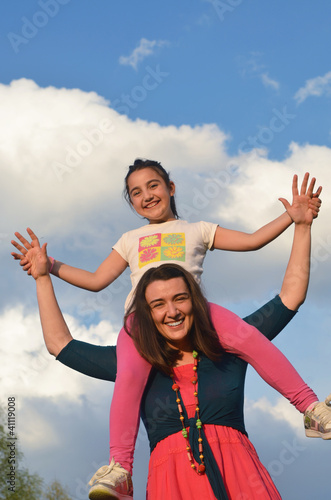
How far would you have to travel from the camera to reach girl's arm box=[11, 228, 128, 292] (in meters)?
4.69

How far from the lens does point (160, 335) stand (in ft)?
13.0

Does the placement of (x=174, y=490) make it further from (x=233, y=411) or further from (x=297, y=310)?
(x=297, y=310)

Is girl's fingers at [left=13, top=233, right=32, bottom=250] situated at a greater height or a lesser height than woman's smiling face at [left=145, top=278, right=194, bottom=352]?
greater

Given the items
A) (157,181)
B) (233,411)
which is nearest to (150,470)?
(233,411)

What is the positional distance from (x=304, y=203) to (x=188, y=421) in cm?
166

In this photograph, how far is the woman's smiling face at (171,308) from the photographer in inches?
152

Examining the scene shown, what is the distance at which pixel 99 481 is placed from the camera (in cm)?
352

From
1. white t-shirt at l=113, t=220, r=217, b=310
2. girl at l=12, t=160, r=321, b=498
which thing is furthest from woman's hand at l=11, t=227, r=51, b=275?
white t-shirt at l=113, t=220, r=217, b=310

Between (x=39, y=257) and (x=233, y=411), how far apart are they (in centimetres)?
176

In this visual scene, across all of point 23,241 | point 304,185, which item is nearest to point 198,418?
point 304,185

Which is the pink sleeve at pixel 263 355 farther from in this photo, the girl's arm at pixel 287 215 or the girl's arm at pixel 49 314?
the girl's arm at pixel 49 314

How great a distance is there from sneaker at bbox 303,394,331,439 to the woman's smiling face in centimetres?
86

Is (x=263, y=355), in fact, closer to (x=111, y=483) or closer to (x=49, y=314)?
(x=111, y=483)

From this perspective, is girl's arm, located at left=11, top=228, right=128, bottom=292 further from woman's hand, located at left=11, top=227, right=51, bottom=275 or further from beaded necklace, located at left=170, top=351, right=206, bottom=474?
beaded necklace, located at left=170, top=351, right=206, bottom=474
